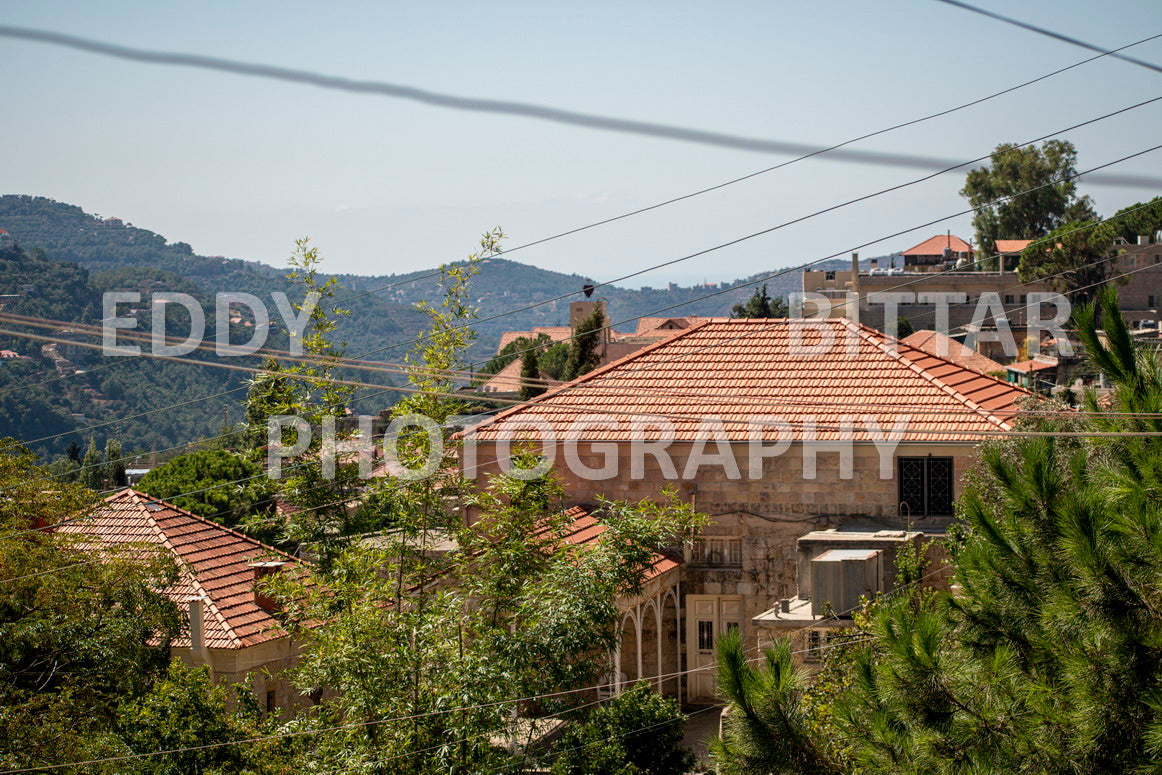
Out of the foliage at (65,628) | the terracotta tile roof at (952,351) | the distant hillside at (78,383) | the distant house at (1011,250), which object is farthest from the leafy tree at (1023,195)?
the foliage at (65,628)

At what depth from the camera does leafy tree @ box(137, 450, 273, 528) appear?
31375 millimetres

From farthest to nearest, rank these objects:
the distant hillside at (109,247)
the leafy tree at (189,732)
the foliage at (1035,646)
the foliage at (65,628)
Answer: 1. the distant hillside at (109,247)
2. the foliage at (65,628)
3. the leafy tree at (189,732)
4. the foliage at (1035,646)

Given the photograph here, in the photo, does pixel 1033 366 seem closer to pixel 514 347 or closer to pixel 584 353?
pixel 584 353

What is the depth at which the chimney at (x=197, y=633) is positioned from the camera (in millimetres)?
16812

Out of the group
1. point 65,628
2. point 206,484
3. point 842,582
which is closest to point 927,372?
point 842,582

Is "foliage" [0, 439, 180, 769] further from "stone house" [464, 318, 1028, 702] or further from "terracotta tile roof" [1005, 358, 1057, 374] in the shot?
"terracotta tile roof" [1005, 358, 1057, 374]

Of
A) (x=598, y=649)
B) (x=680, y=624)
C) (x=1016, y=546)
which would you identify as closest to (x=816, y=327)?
(x=680, y=624)

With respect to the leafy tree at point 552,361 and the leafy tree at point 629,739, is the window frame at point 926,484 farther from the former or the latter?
the leafy tree at point 552,361

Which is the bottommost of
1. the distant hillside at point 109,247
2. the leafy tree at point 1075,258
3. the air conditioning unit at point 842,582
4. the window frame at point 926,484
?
the air conditioning unit at point 842,582

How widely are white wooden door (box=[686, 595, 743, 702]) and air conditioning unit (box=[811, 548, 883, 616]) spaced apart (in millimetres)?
3210

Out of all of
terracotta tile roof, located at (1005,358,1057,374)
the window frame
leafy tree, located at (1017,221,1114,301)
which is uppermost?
leafy tree, located at (1017,221,1114,301)

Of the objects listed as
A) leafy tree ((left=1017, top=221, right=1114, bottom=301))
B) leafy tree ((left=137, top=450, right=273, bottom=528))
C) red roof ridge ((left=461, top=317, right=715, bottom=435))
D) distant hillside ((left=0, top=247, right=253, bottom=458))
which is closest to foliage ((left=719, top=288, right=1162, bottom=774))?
red roof ridge ((left=461, top=317, right=715, bottom=435))

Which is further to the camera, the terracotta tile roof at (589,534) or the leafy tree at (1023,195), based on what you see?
the leafy tree at (1023,195)

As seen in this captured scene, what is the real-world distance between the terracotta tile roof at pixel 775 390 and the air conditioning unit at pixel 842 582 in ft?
9.87
